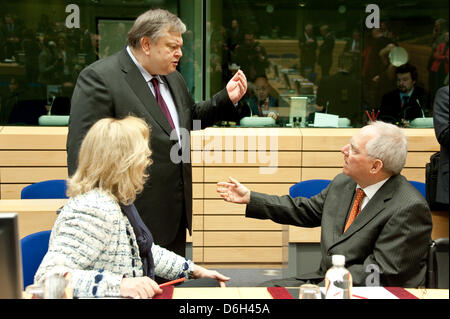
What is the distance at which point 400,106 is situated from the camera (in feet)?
21.9

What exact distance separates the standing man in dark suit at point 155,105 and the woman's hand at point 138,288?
105 cm

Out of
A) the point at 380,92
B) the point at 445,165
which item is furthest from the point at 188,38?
the point at 445,165

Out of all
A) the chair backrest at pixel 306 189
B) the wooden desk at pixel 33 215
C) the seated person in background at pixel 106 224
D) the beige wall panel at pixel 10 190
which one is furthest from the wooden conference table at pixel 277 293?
the beige wall panel at pixel 10 190

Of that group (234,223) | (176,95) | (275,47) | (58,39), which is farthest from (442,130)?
(58,39)

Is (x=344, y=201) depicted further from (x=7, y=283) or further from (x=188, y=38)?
(x=188, y=38)

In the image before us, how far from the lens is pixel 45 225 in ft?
12.6

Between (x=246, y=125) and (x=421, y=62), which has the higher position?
(x=421, y=62)

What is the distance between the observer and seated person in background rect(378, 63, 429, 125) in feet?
21.5

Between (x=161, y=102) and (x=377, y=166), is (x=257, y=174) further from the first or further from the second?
(x=377, y=166)

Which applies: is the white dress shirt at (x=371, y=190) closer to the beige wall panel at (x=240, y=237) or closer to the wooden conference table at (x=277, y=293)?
the wooden conference table at (x=277, y=293)

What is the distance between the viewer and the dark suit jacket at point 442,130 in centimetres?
407

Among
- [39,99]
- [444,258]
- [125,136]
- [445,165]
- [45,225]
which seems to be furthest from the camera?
Answer: [39,99]
